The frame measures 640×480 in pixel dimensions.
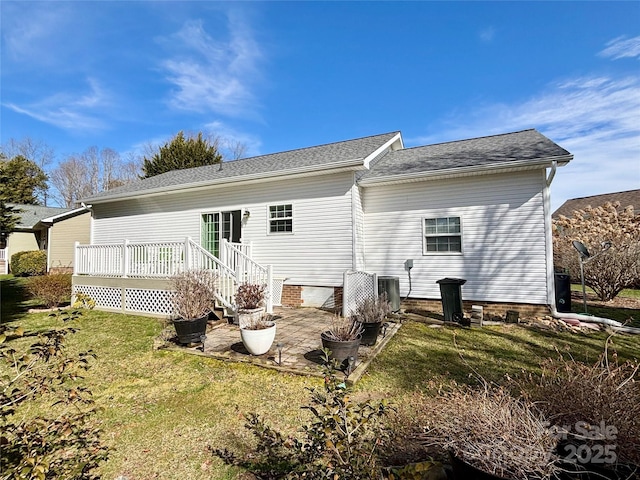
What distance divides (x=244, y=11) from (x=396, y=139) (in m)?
6.97

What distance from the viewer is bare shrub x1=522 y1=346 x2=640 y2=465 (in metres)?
1.77

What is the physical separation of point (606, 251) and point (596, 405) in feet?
37.1

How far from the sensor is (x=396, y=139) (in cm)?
1232

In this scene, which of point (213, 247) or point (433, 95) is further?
point (433, 95)

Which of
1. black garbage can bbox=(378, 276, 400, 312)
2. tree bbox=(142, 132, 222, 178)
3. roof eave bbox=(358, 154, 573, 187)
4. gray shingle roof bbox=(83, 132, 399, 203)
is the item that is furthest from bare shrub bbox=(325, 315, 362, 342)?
tree bbox=(142, 132, 222, 178)

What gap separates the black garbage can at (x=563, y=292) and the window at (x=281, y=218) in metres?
7.69

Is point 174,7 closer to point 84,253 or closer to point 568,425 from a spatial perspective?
point 84,253

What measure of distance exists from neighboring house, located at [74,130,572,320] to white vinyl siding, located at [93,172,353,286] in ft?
0.12

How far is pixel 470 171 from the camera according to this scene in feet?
26.5

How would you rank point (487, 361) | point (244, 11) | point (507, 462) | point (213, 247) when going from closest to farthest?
point (507, 462) < point (487, 361) < point (244, 11) < point (213, 247)

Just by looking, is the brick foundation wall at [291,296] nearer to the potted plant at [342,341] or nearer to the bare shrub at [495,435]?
the potted plant at [342,341]

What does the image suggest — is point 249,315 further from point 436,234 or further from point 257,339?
point 436,234

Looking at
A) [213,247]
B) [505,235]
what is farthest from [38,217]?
[505,235]

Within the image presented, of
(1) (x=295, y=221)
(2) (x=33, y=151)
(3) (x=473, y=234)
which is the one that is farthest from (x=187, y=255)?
(2) (x=33, y=151)
